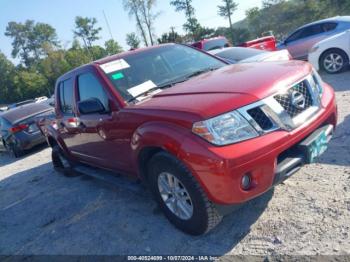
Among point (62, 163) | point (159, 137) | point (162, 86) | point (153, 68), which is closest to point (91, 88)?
point (153, 68)

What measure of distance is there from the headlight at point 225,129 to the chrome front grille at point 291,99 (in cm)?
42

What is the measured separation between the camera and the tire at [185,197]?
9.00 ft

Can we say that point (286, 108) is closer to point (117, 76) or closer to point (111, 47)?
point (117, 76)

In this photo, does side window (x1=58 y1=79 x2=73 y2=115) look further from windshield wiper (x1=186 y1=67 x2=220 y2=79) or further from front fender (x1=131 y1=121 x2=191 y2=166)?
front fender (x1=131 y1=121 x2=191 y2=166)

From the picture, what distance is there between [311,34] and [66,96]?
8.87 m

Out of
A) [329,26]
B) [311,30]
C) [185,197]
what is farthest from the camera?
[311,30]

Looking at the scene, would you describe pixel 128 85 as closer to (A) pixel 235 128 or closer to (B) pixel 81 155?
(A) pixel 235 128

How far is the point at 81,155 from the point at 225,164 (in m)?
3.16

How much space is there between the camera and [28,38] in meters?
76.5

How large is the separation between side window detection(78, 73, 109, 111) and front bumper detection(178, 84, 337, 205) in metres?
1.47

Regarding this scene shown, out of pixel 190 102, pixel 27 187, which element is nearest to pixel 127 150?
pixel 190 102

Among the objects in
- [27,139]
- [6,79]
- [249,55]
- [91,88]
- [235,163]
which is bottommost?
[27,139]

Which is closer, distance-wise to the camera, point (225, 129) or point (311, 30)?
point (225, 129)

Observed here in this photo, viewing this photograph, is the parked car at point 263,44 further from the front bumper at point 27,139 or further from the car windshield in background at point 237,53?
the front bumper at point 27,139
